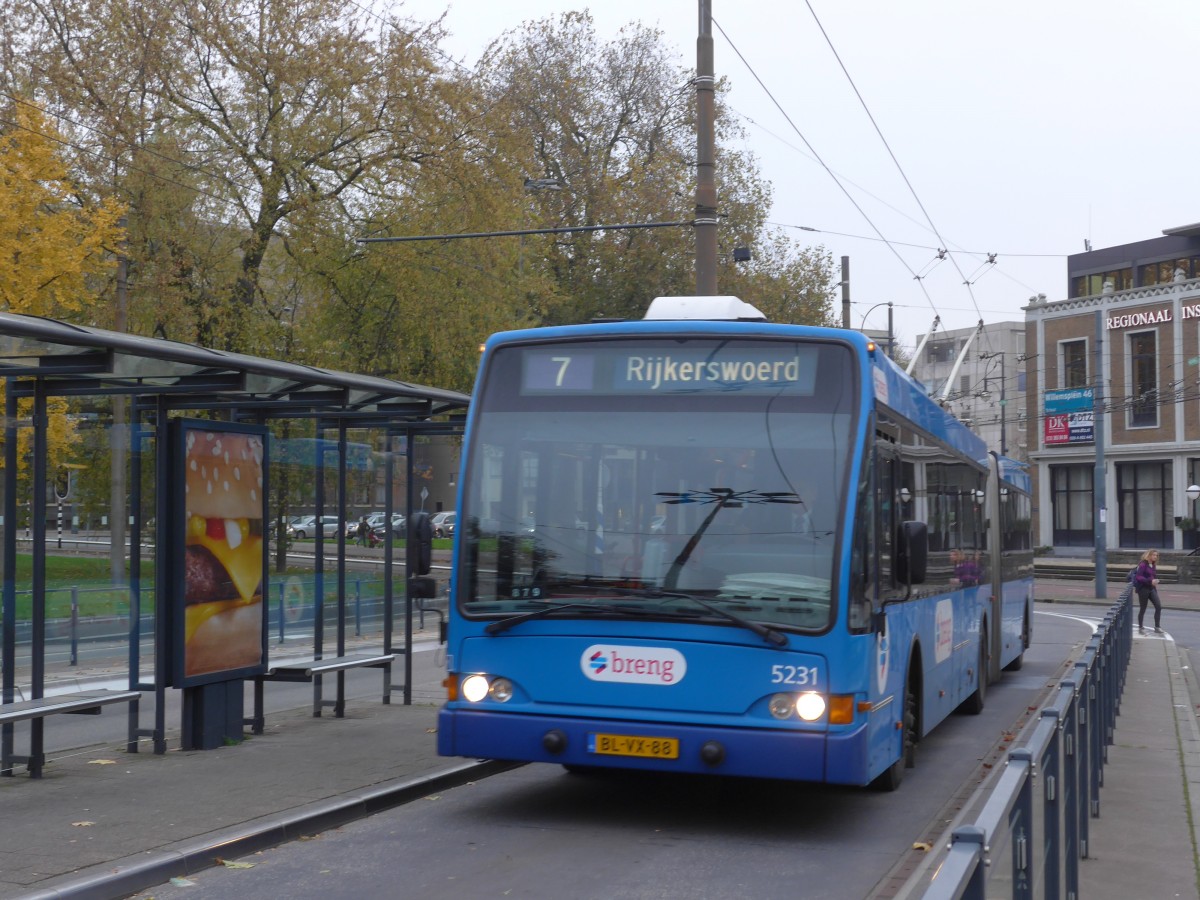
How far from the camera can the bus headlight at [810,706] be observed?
7.92 meters

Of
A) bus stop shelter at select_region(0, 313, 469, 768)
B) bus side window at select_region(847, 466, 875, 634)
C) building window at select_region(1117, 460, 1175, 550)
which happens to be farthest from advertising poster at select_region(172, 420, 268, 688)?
building window at select_region(1117, 460, 1175, 550)

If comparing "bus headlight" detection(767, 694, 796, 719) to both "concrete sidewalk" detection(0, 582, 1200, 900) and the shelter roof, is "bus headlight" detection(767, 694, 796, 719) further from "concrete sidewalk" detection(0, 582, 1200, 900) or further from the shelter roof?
the shelter roof

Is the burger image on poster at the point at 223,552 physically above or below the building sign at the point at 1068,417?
below

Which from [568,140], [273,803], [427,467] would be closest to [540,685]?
[273,803]

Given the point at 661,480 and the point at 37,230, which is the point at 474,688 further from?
the point at 37,230

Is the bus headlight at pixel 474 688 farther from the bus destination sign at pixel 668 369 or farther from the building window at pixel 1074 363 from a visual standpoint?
the building window at pixel 1074 363

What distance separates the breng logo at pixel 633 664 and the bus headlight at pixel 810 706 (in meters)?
0.64

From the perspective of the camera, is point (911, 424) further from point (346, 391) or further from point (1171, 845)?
point (346, 391)

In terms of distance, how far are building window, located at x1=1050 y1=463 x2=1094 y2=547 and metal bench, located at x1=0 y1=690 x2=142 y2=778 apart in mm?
55961

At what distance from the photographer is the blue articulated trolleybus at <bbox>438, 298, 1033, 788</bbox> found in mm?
7988

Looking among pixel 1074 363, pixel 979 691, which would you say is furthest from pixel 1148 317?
pixel 979 691

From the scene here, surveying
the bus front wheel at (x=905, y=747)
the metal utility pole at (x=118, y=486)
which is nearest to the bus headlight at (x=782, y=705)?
the bus front wheel at (x=905, y=747)

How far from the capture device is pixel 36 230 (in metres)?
22.3

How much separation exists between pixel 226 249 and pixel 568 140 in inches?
746
